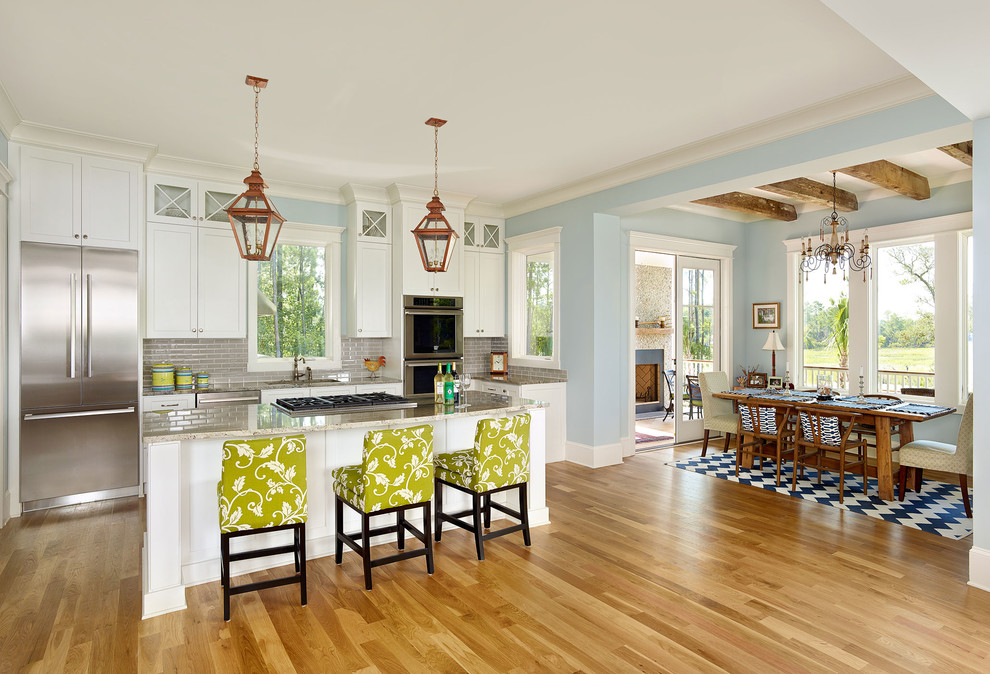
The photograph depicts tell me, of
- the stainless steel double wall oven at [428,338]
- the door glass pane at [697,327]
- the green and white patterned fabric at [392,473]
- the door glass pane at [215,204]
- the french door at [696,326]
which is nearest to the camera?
the green and white patterned fabric at [392,473]

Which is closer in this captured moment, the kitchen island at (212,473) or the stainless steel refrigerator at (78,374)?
the kitchen island at (212,473)

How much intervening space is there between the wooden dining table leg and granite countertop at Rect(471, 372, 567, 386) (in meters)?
2.83

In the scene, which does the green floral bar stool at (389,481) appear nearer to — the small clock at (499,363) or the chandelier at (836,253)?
the small clock at (499,363)

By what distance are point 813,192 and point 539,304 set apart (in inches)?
119

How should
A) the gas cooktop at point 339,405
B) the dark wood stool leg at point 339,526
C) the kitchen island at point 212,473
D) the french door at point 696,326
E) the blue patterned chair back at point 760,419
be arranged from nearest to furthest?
the kitchen island at point 212,473 < the dark wood stool leg at point 339,526 < the gas cooktop at point 339,405 < the blue patterned chair back at point 760,419 < the french door at point 696,326

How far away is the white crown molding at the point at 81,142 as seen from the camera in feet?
13.9

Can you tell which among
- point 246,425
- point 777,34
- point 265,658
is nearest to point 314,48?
point 246,425

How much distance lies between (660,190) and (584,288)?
4.18ft

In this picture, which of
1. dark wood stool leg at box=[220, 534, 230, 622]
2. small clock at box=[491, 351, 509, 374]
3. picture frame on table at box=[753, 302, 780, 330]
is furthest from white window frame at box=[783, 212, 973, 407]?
dark wood stool leg at box=[220, 534, 230, 622]

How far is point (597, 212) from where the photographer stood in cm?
577

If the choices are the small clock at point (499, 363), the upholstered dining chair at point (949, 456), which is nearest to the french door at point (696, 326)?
the small clock at point (499, 363)

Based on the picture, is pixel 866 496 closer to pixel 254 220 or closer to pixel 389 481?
pixel 389 481

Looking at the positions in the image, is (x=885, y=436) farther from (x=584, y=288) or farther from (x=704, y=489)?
(x=584, y=288)

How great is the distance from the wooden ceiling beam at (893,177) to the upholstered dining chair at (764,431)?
85.8 inches
